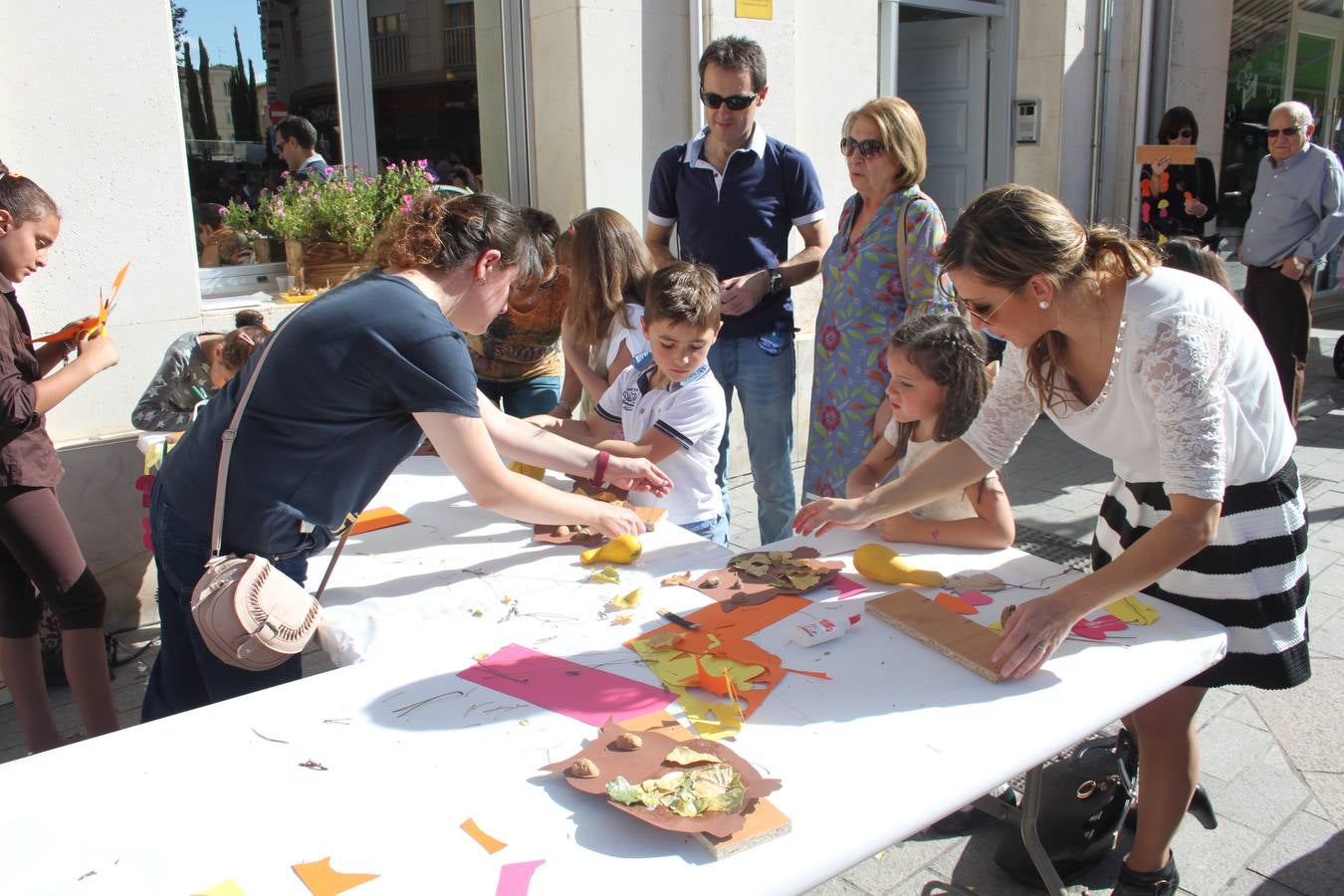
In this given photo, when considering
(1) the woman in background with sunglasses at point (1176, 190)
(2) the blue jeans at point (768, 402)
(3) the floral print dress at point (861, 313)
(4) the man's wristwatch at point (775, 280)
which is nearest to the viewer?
(3) the floral print dress at point (861, 313)

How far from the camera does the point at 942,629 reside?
6.00 feet

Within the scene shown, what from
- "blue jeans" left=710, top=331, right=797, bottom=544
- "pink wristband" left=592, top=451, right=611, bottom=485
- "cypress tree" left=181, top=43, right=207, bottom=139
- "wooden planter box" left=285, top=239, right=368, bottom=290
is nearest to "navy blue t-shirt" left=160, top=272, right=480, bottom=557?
"pink wristband" left=592, top=451, right=611, bottom=485

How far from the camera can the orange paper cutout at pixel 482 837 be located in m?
1.29

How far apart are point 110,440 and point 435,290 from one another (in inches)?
95.2

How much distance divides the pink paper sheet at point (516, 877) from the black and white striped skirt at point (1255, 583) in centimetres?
131

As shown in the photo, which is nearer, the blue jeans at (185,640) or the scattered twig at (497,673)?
the scattered twig at (497,673)

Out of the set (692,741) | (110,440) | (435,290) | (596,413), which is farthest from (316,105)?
(692,741)

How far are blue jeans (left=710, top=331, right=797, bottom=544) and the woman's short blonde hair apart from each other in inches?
30.1

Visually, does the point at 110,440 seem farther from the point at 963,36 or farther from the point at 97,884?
the point at 963,36

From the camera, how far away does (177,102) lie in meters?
3.81

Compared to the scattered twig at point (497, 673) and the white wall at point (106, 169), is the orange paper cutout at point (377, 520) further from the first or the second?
the white wall at point (106, 169)

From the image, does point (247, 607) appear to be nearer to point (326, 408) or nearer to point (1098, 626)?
point (326, 408)

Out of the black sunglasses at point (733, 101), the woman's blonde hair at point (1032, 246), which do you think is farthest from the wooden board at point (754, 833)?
the black sunglasses at point (733, 101)

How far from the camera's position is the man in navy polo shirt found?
3711 millimetres
